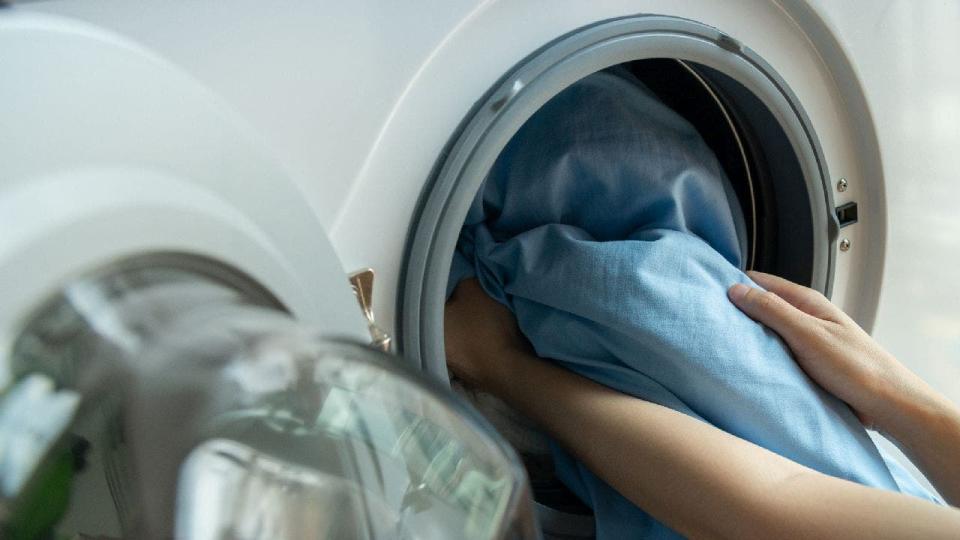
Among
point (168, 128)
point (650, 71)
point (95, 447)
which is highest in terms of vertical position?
point (650, 71)

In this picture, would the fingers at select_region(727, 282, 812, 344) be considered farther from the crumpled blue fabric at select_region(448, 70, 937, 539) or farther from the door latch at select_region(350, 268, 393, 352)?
the door latch at select_region(350, 268, 393, 352)

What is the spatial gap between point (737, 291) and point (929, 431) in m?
0.17

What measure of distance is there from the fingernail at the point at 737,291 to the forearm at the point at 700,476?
0.12 meters

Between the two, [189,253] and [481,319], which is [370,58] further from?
[481,319]

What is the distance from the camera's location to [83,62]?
0.26 meters

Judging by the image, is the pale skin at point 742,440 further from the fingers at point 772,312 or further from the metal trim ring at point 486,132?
the metal trim ring at point 486,132

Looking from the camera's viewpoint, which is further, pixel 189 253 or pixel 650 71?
pixel 650 71

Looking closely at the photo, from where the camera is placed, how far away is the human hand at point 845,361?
0.63 meters

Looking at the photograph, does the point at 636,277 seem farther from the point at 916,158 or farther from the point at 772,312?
the point at 916,158

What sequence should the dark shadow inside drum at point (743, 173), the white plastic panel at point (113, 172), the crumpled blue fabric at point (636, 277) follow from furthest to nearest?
the dark shadow inside drum at point (743, 173), the crumpled blue fabric at point (636, 277), the white plastic panel at point (113, 172)

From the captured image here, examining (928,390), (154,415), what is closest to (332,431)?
(154,415)

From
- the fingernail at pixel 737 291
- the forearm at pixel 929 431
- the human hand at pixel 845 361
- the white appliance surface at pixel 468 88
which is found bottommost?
the forearm at pixel 929 431

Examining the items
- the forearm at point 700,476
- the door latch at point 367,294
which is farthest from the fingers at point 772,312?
the door latch at point 367,294

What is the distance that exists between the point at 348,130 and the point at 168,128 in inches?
6.0
